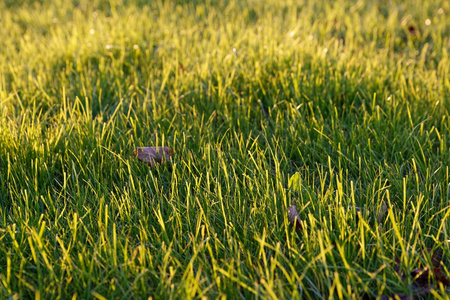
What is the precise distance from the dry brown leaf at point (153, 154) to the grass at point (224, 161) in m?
0.03

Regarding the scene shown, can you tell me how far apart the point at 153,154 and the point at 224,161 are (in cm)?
33

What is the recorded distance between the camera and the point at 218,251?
155 cm

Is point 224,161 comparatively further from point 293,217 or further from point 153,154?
point 293,217

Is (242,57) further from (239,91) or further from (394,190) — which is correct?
(394,190)

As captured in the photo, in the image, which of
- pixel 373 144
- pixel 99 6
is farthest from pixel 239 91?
pixel 99 6

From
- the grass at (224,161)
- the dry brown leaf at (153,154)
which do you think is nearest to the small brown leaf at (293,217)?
the grass at (224,161)

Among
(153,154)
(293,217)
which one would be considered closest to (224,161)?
(153,154)

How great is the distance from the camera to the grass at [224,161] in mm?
1475

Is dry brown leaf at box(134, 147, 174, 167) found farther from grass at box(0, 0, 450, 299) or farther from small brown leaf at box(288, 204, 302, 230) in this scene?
small brown leaf at box(288, 204, 302, 230)

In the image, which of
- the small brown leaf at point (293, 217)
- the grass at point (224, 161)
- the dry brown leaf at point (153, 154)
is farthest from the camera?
the dry brown leaf at point (153, 154)

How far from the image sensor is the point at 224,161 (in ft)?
6.89

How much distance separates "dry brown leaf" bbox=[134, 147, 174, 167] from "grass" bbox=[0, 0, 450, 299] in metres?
0.03

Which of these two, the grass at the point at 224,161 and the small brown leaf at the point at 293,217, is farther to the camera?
the small brown leaf at the point at 293,217

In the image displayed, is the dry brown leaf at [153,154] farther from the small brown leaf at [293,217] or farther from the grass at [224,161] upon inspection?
the small brown leaf at [293,217]
